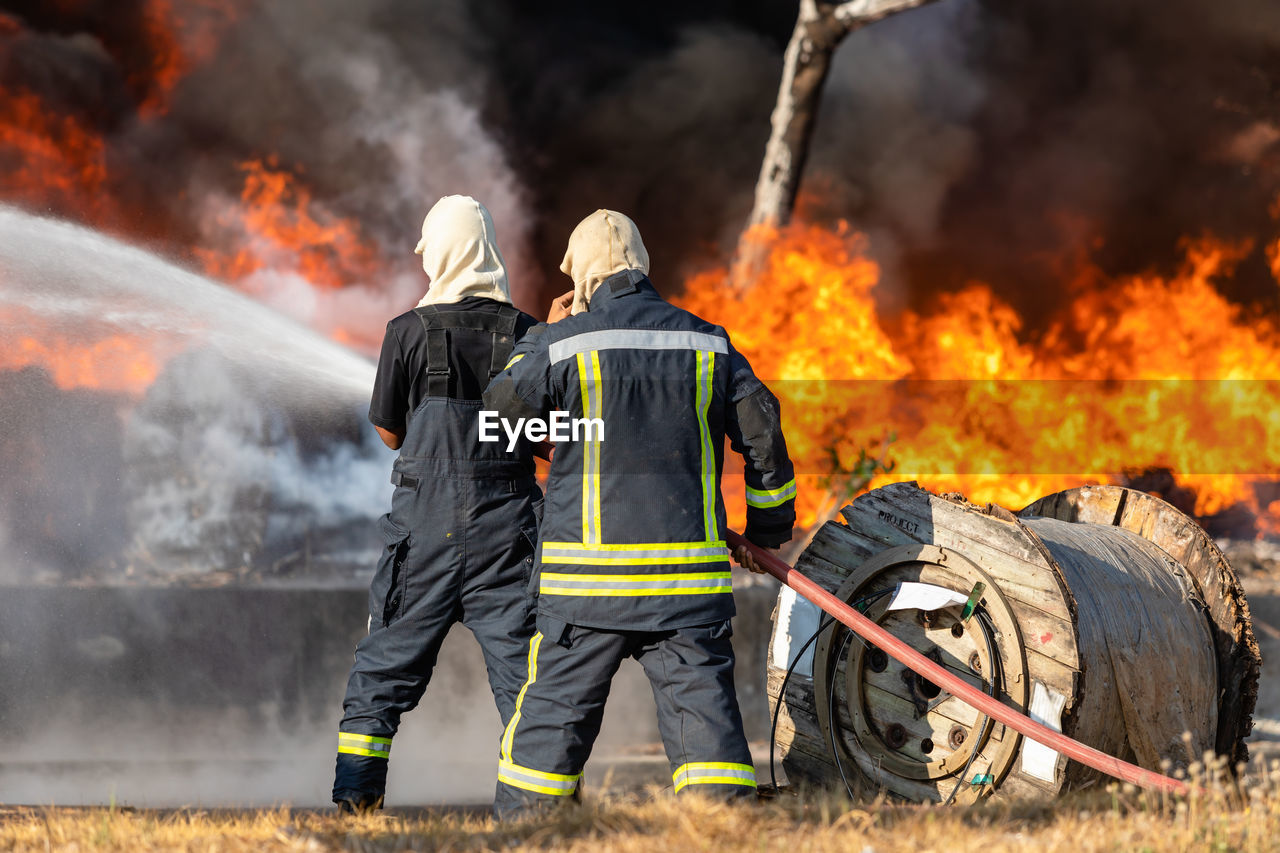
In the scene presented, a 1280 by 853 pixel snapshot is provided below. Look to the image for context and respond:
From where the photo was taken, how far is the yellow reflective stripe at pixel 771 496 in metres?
3.42

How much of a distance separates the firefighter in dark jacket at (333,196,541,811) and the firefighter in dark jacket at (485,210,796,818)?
1.17 feet

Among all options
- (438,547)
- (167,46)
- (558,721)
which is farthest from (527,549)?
(167,46)

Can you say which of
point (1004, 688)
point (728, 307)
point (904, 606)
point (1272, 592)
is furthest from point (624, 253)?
point (1272, 592)

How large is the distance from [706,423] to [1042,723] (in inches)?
56.7

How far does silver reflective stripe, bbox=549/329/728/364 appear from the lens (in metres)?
3.23

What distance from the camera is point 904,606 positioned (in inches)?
150

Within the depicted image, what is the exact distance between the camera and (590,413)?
3.23m

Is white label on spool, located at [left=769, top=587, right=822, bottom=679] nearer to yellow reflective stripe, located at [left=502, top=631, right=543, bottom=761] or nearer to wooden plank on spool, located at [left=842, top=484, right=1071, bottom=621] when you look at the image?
wooden plank on spool, located at [left=842, top=484, right=1071, bottom=621]

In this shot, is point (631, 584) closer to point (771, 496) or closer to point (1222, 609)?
point (771, 496)

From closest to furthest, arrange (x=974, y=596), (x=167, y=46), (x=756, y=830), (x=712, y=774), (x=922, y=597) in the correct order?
(x=756, y=830), (x=712, y=774), (x=974, y=596), (x=922, y=597), (x=167, y=46)

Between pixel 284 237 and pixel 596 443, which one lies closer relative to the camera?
pixel 596 443

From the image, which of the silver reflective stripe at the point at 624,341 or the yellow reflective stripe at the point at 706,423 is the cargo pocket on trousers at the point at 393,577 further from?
the yellow reflective stripe at the point at 706,423

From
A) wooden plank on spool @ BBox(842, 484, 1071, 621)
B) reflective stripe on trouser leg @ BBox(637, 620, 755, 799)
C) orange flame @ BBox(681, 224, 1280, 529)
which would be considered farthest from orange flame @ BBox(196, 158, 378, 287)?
reflective stripe on trouser leg @ BBox(637, 620, 755, 799)

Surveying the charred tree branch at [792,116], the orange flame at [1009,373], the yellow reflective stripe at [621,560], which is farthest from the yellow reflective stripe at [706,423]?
the charred tree branch at [792,116]
